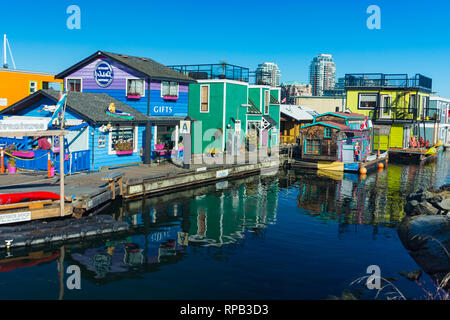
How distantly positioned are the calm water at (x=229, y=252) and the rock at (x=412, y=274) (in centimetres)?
34

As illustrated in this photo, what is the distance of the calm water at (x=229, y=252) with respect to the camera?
14250 mm

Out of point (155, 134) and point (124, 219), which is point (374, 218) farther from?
point (155, 134)

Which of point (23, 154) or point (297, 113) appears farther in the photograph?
point (297, 113)

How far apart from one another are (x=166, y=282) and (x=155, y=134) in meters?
20.0

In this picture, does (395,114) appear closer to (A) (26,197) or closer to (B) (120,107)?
(B) (120,107)

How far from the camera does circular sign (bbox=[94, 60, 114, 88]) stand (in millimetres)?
33812

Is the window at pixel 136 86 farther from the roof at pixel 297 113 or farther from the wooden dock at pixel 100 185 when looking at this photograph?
the roof at pixel 297 113

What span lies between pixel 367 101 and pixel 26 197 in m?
47.4

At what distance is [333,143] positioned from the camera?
41.7m

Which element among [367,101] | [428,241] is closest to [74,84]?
[428,241]

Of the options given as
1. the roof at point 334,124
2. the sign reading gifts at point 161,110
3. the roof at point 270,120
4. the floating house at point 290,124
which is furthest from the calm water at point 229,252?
the floating house at point 290,124

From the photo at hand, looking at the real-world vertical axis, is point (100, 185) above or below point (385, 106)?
below
